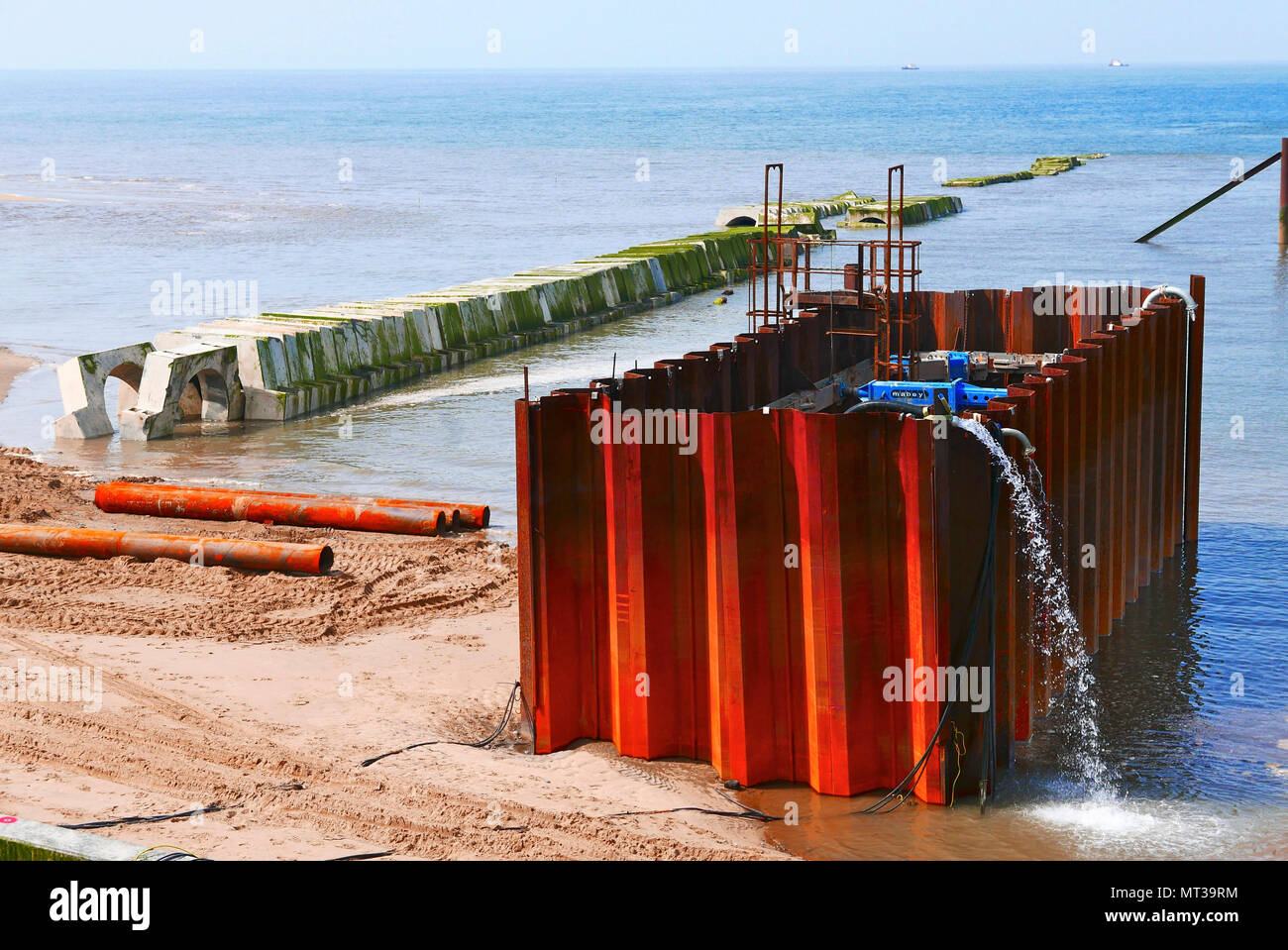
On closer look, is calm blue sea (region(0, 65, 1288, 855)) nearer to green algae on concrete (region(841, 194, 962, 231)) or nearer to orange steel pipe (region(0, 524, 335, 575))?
green algae on concrete (region(841, 194, 962, 231))

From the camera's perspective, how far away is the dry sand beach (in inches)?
418

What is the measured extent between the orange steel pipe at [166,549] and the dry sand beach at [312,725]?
0.49 ft

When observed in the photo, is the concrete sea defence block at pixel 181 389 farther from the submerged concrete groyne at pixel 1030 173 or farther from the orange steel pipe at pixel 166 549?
the submerged concrete groyne at pixel 1030 173

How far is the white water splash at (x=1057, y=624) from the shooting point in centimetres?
1218

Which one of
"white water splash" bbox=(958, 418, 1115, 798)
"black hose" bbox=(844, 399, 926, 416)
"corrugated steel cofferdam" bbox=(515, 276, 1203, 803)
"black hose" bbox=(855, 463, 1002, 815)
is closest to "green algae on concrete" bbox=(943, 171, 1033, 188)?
Result: "white water splash" bbox=(958, 418, 1115, 798)

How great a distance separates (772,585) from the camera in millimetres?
11695

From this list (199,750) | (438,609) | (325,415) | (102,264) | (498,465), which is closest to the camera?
(199,750)

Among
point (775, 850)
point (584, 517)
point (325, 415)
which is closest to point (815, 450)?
point (584, 517)

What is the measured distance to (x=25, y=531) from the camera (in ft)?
59.9

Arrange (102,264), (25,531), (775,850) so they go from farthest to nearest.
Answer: (102,264)
(25,531)
(775,850)

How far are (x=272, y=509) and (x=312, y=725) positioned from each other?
7.58m

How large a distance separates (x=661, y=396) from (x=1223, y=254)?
171 feet

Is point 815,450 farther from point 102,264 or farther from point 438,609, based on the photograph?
point 102,264

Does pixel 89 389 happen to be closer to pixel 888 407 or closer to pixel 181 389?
pixel 181 389
